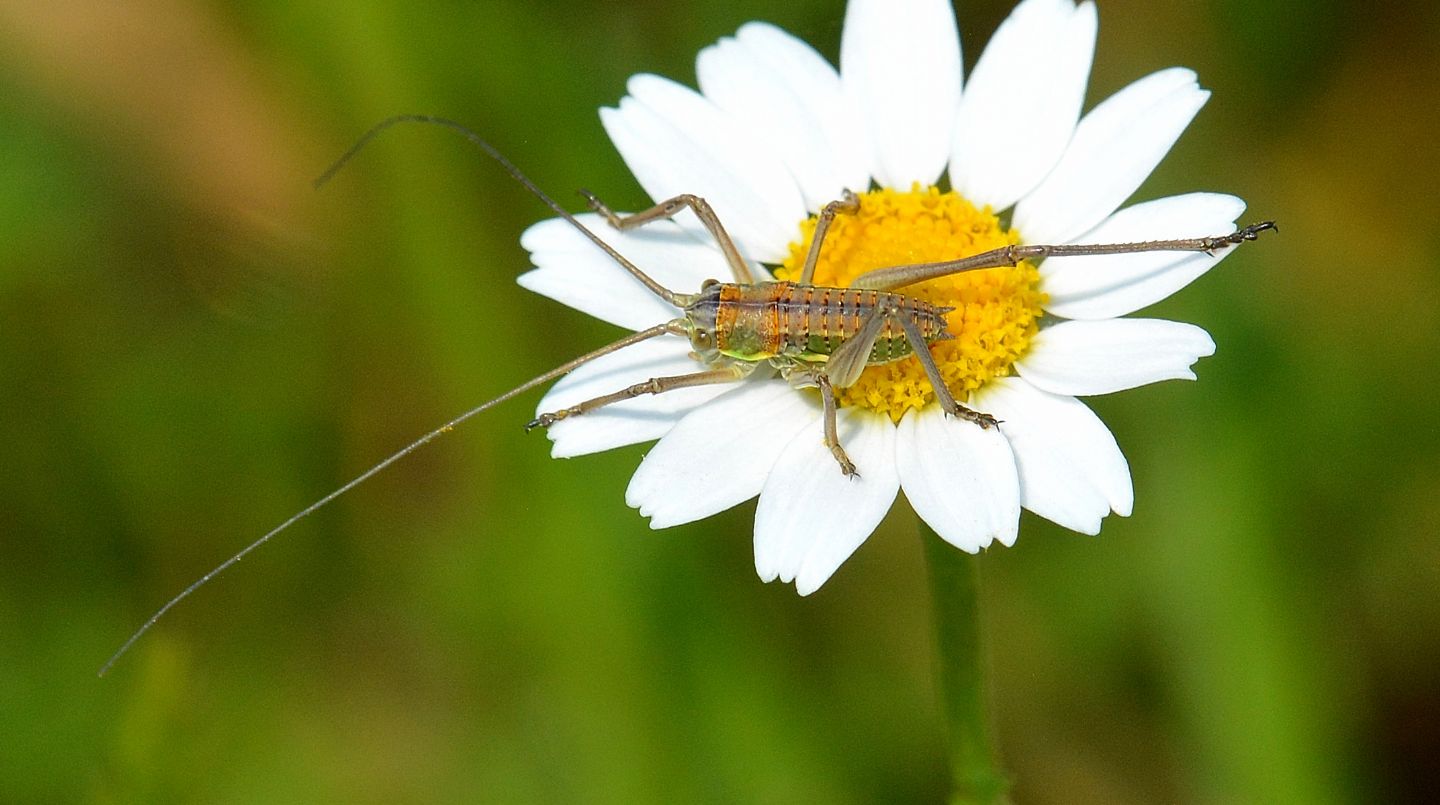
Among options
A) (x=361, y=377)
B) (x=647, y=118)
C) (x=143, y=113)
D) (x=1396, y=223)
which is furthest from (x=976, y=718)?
(x=143, y=113)

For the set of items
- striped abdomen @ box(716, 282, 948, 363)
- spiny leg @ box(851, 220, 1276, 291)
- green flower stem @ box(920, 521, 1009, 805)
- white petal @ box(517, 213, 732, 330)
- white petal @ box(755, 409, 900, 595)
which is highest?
white petal @ box(517, 213, 732, 330)

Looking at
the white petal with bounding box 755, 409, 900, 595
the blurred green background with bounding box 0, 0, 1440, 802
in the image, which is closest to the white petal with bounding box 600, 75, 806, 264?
the white petal with bounding box 755, 409, 900, 595

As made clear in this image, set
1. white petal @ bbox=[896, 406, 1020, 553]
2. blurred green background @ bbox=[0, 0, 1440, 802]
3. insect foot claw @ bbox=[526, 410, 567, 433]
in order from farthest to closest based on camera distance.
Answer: blurred green background @ bbox=[0, 0, 1440, 802] → insect foot claw @ bbox=[526, 410, 567, 433] → white petal @ bbox=[896, 406, 1020, 553]

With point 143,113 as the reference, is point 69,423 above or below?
below

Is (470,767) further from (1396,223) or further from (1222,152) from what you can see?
(1396,223)

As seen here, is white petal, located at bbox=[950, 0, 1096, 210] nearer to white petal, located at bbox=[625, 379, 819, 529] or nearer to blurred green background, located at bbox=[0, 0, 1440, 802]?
white petal, located at bbox=[625, 379, 819, 529]

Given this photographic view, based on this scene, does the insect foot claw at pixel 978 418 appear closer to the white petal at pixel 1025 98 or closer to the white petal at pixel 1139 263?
the white petal at pixel 1139 263

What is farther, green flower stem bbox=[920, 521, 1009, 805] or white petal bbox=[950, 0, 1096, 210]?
white petal bbox=[950, 0, 1096, 210]

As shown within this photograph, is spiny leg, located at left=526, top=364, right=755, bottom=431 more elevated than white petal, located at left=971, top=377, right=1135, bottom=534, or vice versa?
spiny leg, located at left=526, top=364, right=755, bottom=431
